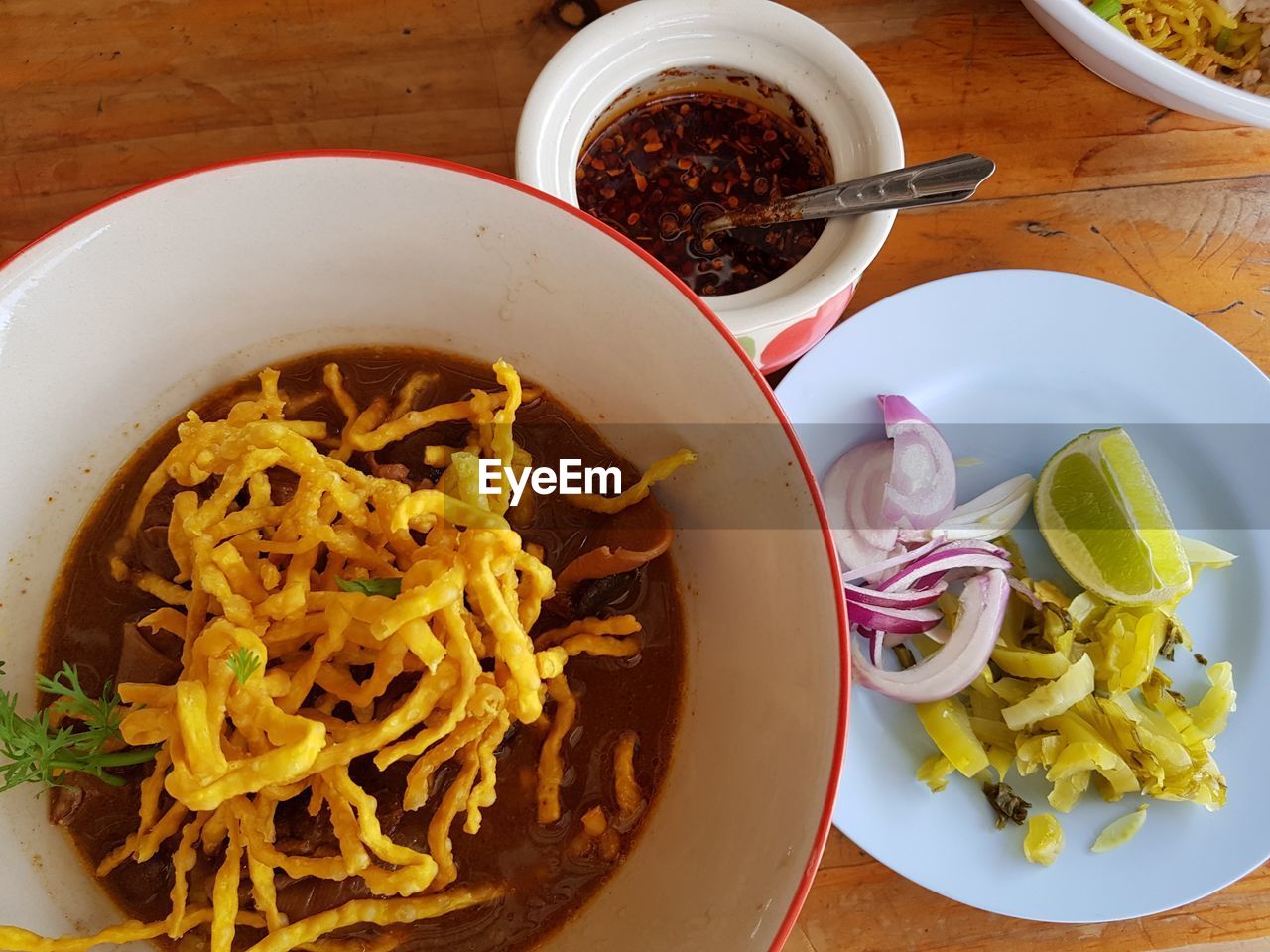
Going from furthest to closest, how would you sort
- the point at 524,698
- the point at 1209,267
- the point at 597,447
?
1. the point at 1209,267
2. the point at 597,447
3. the point at 524,698

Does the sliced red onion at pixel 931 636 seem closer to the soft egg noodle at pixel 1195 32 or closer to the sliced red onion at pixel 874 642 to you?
the sliced red onion at pixel 874 642

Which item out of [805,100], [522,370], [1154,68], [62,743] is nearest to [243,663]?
[62,743]

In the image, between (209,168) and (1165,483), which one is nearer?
(209,168)

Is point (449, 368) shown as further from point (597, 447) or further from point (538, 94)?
point (538, 94)

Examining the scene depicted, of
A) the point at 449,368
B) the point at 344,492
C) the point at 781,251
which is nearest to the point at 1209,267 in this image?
the point at 781,251

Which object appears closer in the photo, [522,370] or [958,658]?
[522,370]

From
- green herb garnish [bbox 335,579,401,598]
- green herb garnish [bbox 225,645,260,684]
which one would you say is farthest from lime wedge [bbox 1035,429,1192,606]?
green herb garnish [bbox 225,645,260,684]

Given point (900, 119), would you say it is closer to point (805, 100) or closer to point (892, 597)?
point (805, 100)
